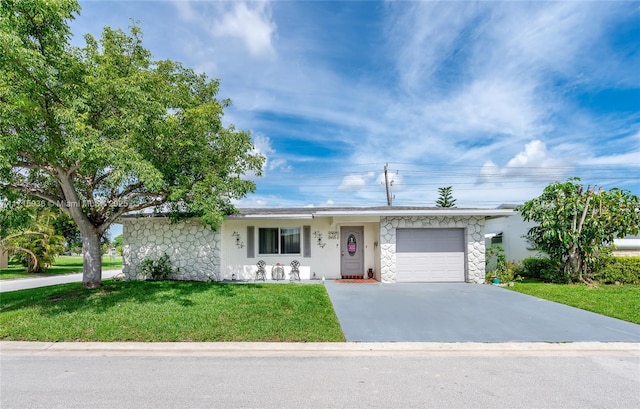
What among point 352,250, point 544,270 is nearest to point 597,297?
point 544,270

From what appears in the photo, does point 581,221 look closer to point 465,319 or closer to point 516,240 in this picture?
point 516,240

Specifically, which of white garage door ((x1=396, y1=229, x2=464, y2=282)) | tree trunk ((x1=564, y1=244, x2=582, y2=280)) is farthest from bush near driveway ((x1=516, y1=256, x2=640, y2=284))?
white garage door ((x1=396, y1=229, x2=464, y2=282))

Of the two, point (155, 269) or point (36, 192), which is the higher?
point (36, 192)

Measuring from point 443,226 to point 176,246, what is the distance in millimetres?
10369

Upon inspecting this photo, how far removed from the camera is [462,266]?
11.8m

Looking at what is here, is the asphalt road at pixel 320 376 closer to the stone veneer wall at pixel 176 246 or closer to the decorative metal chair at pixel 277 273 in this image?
the stone veneer wall at pixel 176 246

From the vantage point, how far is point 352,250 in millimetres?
12867

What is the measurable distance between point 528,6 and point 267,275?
12.0 metres

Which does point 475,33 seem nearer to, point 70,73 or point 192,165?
point 192,165

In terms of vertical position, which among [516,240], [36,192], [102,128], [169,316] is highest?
[102,128]

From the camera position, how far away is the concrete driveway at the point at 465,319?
17.9 feet

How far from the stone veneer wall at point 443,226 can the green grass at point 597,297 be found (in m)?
1.40

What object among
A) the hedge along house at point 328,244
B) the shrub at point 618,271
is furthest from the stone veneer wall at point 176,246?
the shrub at point 618,271

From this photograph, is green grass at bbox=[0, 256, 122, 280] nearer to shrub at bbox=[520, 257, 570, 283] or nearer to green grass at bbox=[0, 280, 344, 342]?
green grass at bbox=[0, 280, 344, 342]
